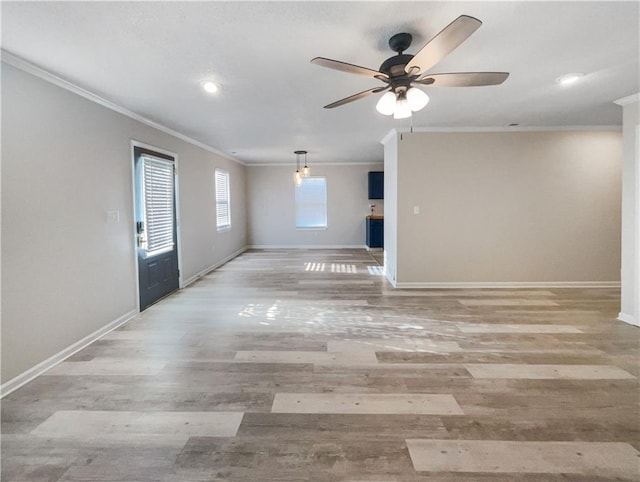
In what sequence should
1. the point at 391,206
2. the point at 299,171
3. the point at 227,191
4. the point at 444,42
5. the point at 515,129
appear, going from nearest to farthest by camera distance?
the point at 444,42 < the point at 515,129 < the point at 391,206 < the point at 227,191 < the point at 299,171

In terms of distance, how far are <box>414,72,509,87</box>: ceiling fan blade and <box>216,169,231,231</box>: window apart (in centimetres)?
580

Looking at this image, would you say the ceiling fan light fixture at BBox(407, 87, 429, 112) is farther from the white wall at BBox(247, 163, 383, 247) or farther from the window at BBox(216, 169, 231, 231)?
the white wall at BBox(247, 163, 383, 247)

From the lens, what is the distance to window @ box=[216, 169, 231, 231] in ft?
24.4

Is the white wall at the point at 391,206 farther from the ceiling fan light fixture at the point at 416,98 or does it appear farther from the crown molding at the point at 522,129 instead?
the ceiling fan light fixture at the point at 416,98

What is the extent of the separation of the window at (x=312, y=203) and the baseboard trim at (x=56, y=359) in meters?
6.27

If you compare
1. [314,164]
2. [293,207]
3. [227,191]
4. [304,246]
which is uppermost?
[314,164]

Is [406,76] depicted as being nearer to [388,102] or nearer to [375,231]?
[388,102]

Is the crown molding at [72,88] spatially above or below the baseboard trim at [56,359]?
above

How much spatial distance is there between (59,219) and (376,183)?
7477 millimetres

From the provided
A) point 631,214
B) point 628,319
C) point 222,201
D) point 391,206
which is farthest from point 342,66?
point 222,201

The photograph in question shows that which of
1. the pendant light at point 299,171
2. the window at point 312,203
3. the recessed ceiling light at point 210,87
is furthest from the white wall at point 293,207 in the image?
the recessed ceiling light at point 210,87

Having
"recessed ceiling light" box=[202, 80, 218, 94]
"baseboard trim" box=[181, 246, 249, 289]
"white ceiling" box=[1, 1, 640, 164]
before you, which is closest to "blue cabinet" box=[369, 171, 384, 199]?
"baseboard trim" box=[181, 246, 249, 289]

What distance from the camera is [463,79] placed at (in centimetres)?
219

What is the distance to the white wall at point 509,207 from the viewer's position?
17.0ft
